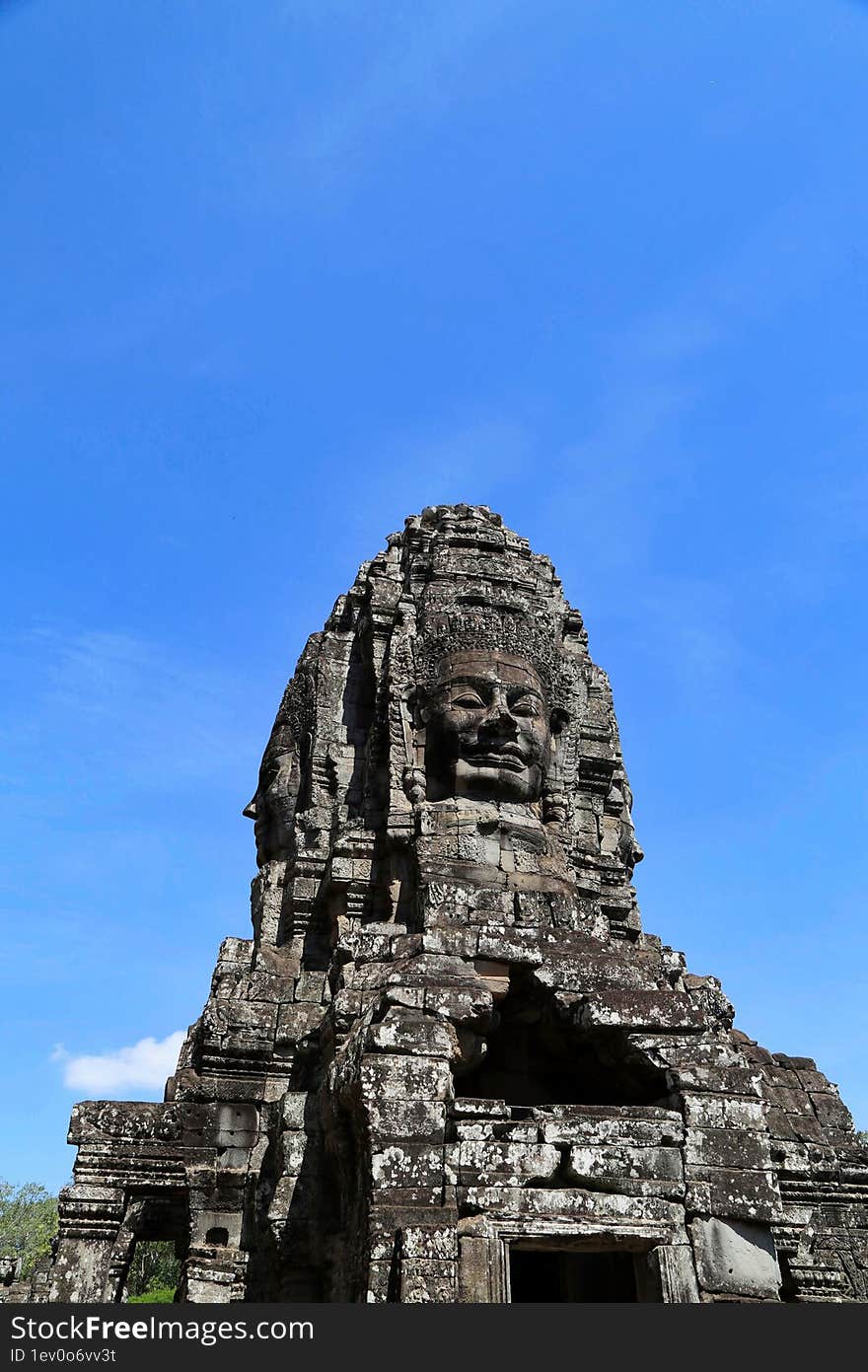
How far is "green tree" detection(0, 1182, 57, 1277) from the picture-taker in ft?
122

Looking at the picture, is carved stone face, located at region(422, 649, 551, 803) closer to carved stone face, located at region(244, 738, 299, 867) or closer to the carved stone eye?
the carved stone eye

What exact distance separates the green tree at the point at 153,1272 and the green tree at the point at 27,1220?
167 inches

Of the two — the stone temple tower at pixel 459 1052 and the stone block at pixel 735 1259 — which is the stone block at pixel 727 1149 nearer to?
the stone temple tower at pixel 459 1052

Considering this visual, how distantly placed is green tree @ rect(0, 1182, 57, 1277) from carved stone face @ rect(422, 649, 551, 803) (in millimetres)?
30807

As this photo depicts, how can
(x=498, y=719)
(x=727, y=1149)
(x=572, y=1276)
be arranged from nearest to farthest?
(x=727, y=1149), (x=572, y=1276), (x=498, y=719)

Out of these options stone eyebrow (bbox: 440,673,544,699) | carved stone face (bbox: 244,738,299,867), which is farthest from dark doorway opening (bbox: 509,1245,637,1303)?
carved stone face (bbox: 244,738,299,867)

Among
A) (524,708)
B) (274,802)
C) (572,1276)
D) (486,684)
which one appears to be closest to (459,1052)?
(572,1276)

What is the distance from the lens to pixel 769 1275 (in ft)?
23.9

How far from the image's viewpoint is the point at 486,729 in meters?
11.7

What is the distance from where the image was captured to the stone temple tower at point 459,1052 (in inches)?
287

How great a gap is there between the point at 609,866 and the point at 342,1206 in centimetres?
602

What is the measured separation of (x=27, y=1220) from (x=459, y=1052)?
38.8 metres

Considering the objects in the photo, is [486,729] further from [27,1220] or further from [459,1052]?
[27,1220]

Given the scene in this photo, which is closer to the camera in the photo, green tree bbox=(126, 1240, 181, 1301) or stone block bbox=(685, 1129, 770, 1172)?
stone block bbox=(685, 1129, 770, 1172)
